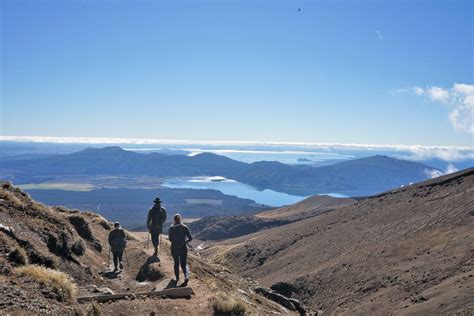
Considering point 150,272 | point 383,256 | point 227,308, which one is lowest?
point 383,256

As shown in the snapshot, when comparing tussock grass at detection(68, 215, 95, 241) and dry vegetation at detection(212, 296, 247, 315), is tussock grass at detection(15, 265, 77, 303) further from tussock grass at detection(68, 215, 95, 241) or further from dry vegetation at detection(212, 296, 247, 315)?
tussock grass at detection(68, 215, 95, 241)

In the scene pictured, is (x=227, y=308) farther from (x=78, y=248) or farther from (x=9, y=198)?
(x=9, y=198)

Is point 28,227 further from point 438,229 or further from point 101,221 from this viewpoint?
point 438,229

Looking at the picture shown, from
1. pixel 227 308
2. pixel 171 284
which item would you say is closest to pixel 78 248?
pixel 171 284

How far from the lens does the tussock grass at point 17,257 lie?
441 inches

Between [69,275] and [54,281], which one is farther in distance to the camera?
[69,275]

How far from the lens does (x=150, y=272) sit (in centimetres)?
1565

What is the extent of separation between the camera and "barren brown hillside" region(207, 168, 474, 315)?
18.8 m

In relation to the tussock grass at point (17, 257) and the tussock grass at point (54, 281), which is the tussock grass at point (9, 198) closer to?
the tussock grass at point (17, 257)

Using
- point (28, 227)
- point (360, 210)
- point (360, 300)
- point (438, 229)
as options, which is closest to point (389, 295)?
point (360, 300)

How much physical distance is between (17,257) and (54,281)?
2427mm

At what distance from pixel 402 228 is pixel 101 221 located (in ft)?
66.2

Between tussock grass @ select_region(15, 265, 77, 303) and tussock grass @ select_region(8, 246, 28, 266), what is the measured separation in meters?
1.22

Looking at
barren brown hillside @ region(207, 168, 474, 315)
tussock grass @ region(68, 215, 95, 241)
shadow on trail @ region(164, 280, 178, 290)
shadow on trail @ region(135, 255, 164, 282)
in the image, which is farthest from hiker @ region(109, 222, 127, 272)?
barren brown hillside @ region(207, 168, 474, 315)
